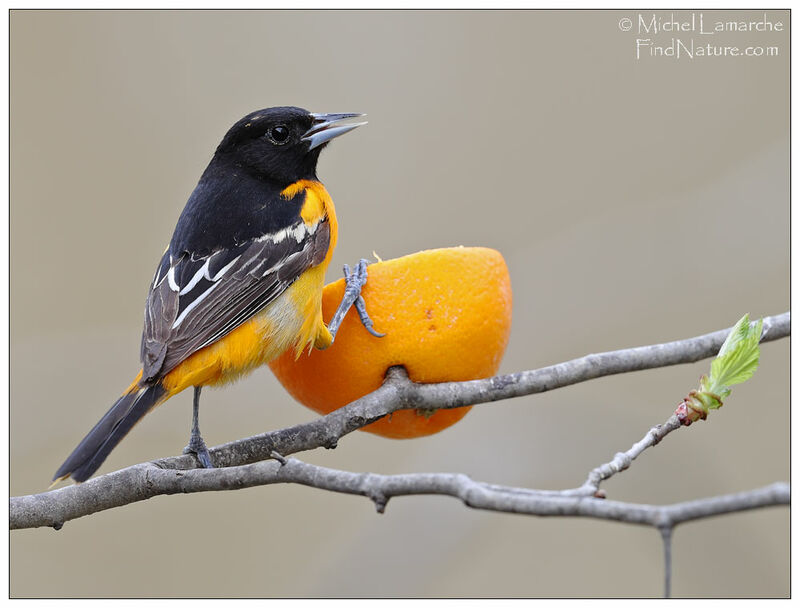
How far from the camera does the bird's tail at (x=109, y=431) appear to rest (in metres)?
2.11

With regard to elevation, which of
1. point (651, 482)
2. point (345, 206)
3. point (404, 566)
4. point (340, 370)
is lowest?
point (404, 566)

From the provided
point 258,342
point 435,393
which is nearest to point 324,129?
point 258,342

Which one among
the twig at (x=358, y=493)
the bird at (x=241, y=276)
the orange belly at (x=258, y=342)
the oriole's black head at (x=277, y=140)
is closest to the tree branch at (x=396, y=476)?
the twig at (x=358, y=493)

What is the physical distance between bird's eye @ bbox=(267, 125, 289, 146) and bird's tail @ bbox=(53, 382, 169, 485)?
50.0 inches

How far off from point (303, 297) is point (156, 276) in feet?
1.90

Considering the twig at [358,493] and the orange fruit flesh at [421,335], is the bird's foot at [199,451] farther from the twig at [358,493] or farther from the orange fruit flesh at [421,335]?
the orange fruit flesh at [421,335]

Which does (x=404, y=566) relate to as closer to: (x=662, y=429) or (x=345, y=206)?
(x=662, y=429)

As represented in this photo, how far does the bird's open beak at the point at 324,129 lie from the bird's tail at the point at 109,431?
1312 millimetres

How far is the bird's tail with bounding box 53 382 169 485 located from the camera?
2107mm

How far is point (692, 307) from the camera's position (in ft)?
12.5

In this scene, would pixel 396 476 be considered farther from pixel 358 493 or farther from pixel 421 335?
pixel 421 335

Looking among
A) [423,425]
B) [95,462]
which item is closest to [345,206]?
[423,425]

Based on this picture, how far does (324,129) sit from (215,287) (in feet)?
3.01

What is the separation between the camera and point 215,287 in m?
2.79
